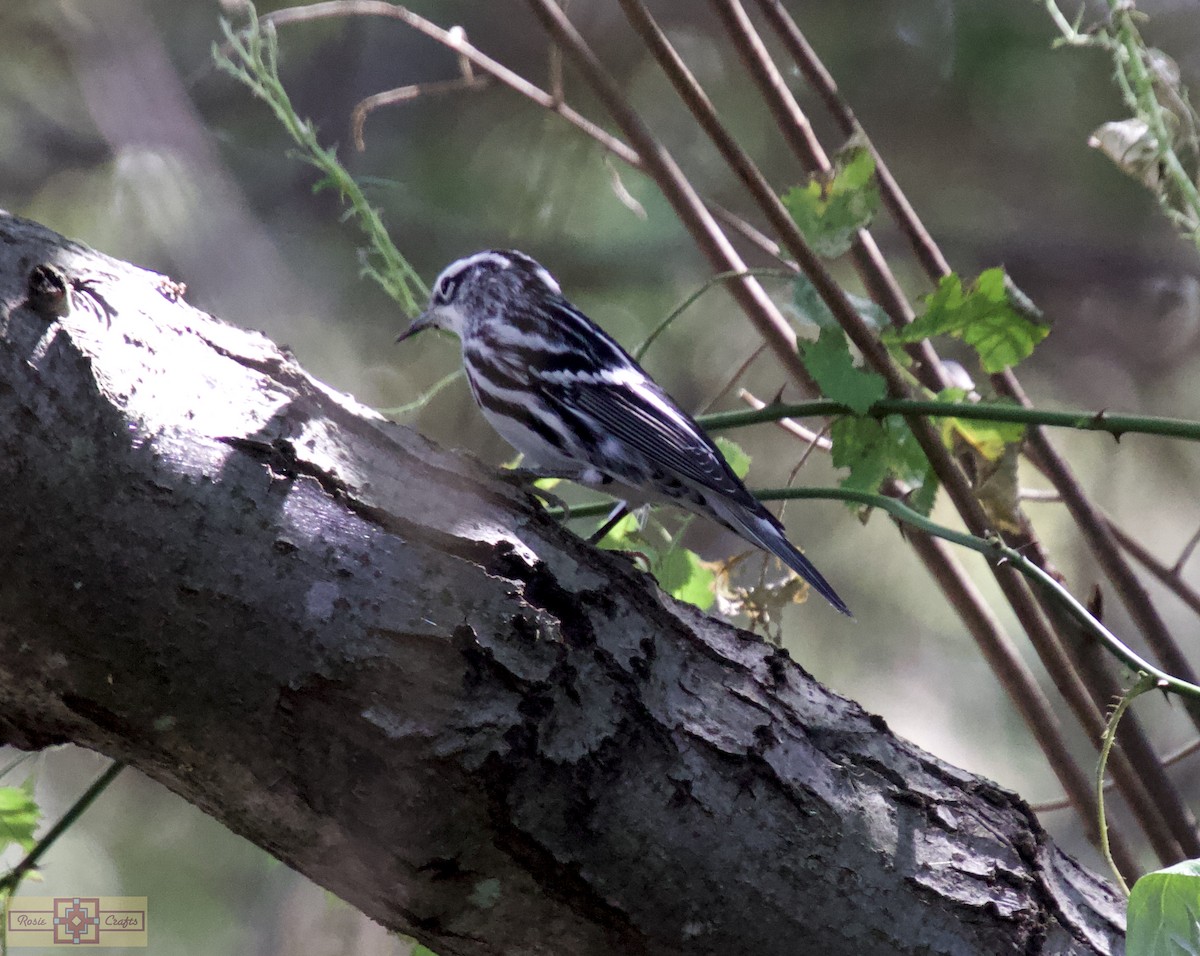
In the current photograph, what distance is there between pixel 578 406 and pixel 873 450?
0.47 metres

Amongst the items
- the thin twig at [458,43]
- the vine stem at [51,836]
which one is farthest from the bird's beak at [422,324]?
the vine stem at [51,836]

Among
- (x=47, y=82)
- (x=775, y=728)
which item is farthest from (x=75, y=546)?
(x=47, y=82)

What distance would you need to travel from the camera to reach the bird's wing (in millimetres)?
1370

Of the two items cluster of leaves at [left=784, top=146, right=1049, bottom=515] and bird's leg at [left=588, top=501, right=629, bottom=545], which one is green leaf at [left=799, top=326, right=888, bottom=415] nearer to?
cluster of leaves at [left=784, top=146, right=1049, bottom=515]

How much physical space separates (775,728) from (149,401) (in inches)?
21.8

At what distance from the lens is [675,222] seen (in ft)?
8.53

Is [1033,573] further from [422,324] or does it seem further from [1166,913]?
[422,324]

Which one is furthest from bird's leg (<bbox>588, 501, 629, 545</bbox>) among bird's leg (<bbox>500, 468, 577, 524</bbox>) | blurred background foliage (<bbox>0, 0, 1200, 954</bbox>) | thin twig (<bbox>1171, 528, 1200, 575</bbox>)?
blurred background foliage (<bbox>0, 0, 1200, 954</bbox>)

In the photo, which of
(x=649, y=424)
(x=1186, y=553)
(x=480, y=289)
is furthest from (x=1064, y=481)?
(x=480, y=289)

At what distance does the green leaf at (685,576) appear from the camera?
1.28 m

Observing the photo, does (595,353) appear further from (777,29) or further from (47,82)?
(47,82)

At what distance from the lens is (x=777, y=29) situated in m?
1.36

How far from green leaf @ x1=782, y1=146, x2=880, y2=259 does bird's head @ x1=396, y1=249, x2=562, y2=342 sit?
662 millimetres

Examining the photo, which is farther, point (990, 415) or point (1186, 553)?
point (1186, 553)
